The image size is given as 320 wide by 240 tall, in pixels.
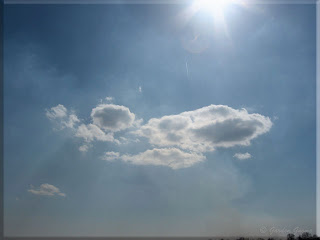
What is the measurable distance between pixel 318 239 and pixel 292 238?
17.7 meters

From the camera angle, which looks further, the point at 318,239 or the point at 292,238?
the point at 292,238

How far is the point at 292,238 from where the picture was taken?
19800cm

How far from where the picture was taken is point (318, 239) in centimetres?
18362
